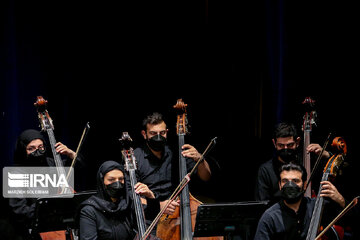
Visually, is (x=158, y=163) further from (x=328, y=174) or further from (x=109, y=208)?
(x=328, y=174)

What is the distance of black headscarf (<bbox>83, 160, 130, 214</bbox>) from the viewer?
3.04 metres

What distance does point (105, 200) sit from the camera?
308 cm

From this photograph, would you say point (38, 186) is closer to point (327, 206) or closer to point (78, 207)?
point (78, 207)

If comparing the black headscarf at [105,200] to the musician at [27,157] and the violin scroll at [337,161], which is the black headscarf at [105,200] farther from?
the violin scroll at [337,161]

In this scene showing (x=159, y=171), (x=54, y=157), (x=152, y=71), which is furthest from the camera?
(x=152, y=71)

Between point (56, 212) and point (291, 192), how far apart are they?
1.49 metres

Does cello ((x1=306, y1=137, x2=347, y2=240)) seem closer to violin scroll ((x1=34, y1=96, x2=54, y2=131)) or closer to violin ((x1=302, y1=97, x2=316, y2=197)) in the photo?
violin ((x1=302, y1=97, x2=316, y2=197))

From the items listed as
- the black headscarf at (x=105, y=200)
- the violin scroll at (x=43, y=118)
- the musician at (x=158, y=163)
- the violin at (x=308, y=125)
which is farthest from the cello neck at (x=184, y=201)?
the violin scroll at (x=43, y=118)

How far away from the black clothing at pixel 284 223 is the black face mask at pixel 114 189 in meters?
0.89

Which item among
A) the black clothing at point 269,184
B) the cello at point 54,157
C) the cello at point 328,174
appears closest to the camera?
the cello at point 328,174

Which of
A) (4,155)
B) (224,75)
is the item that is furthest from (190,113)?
(4,155)

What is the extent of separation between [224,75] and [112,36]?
1019mm

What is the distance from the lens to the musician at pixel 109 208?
3029mm

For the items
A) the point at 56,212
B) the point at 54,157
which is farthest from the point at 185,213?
the point at 54,157
